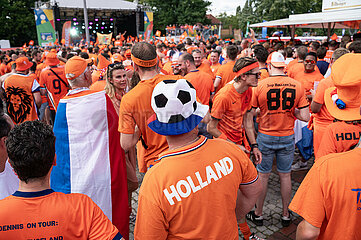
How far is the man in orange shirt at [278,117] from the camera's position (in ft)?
11.8

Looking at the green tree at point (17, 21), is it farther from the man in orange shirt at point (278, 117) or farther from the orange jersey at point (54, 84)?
the man in orange shirt at point (278, 117)

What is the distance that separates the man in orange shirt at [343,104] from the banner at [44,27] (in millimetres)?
26054

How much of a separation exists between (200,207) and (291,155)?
8.60ft

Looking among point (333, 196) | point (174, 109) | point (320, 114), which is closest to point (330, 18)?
point (320, 114)

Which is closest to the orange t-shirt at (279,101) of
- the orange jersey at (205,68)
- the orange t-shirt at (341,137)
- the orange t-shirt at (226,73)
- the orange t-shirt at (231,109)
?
→ the orange t-shirt at (231,109)

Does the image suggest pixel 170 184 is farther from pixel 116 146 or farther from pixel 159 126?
pixel 116 146

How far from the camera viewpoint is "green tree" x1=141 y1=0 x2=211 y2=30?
48469 mm

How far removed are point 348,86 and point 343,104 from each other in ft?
0.57

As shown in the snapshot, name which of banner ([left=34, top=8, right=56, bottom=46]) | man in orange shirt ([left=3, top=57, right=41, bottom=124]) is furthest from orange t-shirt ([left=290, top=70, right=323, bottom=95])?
banner ([left=34, top=8, right=56, bottom=46])

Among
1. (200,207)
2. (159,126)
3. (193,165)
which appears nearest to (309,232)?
(200,207)

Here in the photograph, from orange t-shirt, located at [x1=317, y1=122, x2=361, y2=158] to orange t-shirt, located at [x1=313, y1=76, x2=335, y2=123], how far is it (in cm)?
144

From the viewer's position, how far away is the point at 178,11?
162 feet

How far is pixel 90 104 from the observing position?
2891 mm

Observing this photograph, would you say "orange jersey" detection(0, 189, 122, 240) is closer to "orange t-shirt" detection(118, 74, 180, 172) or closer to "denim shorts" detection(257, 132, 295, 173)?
"orange t-shirt" detection(118, 74, 180, 172)
